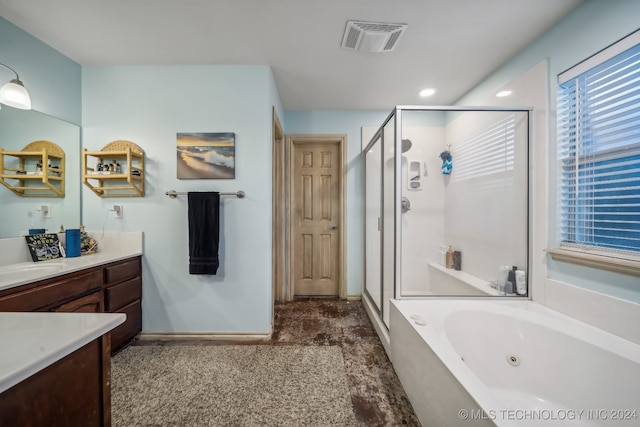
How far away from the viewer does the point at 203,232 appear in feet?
6.22

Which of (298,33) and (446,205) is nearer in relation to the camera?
(298,33)

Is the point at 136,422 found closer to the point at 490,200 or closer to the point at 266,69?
the point at 266,69

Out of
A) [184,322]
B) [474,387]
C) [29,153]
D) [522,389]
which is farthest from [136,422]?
[522,389]

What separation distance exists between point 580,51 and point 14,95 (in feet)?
11.2

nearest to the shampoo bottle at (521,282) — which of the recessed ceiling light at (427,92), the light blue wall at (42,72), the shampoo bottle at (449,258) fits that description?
the shampoo bottle at (449,258)

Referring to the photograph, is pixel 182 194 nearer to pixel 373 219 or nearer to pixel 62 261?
pixel 62 261

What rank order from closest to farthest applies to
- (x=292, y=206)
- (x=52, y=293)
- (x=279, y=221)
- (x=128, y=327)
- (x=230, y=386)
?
(x=52, y=293) < (x=230, y=386) < (x=128, y=327) < (x=279, y=221) < (x=292, y=206)

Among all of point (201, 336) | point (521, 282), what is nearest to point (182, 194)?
point (201, 336)

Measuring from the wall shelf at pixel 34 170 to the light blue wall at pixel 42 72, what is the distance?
0.98 feet

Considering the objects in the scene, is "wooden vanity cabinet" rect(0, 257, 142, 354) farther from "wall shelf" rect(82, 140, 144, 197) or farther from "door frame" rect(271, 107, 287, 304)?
"door frame" rect(271, 107, 287, 304)

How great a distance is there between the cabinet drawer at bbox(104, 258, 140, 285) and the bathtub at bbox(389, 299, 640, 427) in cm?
205

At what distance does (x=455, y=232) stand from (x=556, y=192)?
3.18ft

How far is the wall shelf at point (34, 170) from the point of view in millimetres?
1547

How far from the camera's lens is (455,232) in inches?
94.7
